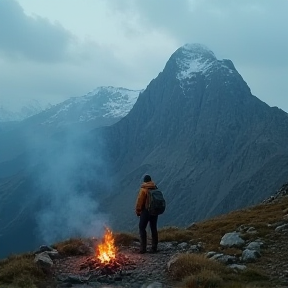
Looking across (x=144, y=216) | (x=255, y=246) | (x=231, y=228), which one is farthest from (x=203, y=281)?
(x=231, y=228)

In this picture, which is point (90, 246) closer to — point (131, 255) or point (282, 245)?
point (131, 255)

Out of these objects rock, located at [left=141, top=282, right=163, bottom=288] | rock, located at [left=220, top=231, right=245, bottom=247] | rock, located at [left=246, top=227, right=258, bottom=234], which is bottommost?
rock, located at [left=141, top=282, right=163, bottom=288]

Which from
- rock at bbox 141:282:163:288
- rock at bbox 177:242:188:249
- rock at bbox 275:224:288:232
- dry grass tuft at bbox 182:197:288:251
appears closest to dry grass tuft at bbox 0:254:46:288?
rock at bbox 141:282:163:288

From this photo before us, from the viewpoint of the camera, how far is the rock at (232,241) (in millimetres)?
18812

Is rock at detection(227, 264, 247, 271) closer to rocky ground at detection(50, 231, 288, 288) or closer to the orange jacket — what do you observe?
rocky ground at detection(50, 231, 288, 288)

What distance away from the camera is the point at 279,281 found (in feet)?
46.3

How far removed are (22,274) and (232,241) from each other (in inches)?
339

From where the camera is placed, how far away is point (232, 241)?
19.1 m

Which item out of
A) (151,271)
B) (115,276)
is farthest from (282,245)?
(115,276)

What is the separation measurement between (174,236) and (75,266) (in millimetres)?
6036

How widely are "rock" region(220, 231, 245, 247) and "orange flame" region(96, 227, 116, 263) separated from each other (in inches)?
182

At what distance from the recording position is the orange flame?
1736 centimetres

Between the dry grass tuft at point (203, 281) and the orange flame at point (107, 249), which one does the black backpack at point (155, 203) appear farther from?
the dry grass tuft at point (203, 281)

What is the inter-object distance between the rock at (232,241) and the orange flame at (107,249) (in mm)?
4613
